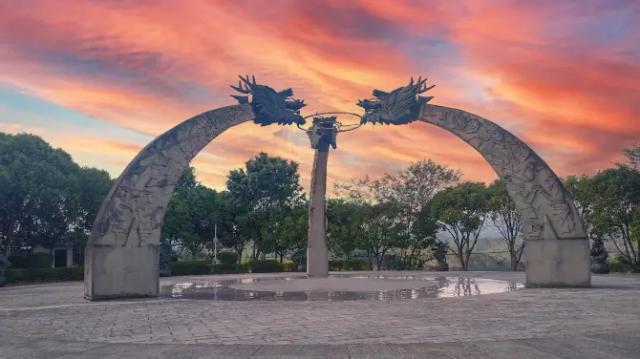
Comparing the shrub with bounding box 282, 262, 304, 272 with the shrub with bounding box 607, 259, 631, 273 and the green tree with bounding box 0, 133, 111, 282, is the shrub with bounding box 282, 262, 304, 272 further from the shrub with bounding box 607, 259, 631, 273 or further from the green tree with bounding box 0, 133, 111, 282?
the shrub with bounding box 607, 259, 631, 273

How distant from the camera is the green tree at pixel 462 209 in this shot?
48969mm

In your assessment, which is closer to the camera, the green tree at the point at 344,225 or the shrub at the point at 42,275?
the shrub at the point at 42,275

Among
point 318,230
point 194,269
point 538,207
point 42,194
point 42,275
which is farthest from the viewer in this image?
point 194,269

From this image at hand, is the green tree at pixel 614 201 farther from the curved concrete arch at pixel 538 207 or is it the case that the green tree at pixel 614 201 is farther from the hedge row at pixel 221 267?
the hedge row at pixel 221 267

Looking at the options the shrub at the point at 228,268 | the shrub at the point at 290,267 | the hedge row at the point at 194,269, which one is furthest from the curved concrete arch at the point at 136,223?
the shrub at the point at 290,267

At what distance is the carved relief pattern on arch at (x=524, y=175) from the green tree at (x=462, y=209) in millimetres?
24780

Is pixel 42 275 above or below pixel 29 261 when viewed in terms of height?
below

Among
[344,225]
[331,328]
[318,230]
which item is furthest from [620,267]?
[331,328]

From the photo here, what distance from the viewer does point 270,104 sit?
2586cm

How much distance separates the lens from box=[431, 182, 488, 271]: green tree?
48969mm

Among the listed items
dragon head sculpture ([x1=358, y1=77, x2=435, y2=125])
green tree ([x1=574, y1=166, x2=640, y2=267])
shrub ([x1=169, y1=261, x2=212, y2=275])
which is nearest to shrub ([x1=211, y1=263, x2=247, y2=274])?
shrub ([x1=169, y1=261, x2=212, y2=275])

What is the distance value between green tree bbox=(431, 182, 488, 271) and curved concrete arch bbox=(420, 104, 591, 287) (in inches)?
977

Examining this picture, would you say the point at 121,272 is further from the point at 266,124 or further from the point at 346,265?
the point at 346,265

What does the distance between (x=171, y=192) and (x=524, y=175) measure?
593 inches
